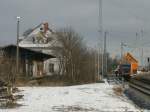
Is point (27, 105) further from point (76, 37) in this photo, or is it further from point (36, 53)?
point (76, 37)

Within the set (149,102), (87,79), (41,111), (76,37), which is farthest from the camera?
(76,37)

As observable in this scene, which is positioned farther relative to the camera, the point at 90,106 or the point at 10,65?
the point at 10,65

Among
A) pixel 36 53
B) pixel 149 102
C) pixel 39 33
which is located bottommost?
pixel 149 102

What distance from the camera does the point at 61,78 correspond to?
5972 cm

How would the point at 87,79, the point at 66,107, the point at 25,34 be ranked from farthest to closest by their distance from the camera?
the point at 25,34 → the point at 87,79 → the point at 66,107

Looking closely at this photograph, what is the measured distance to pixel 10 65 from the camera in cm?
4588

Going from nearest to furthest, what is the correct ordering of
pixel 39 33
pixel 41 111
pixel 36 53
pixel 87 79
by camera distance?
pixel 41 111 < pixel 87 79 < pixel 36 53 < pixel 39 33

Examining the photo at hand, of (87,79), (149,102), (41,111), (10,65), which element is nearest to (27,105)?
(41,111)

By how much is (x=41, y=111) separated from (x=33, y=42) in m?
103

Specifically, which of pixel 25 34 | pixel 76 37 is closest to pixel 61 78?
pixel 76 37

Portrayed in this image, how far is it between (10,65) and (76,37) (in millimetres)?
24823

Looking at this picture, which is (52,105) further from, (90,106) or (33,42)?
(33,42)

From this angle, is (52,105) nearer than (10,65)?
Yes

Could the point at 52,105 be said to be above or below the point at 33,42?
below
